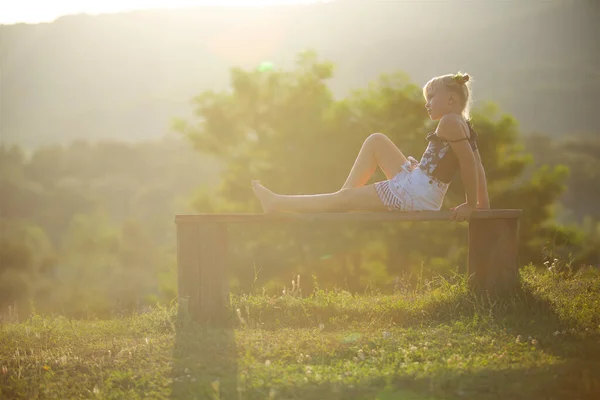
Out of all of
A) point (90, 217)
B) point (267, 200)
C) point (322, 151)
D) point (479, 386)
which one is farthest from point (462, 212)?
point (90, 217)

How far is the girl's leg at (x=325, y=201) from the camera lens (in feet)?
18.5

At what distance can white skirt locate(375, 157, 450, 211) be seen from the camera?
18.5 ft

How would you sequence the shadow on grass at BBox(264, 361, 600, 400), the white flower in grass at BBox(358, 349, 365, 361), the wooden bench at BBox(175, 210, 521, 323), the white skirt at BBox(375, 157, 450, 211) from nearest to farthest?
the shadow on grass at BBox(264, 361, 600, 400)
the white flower in grass at BBox(358, 349, 365, 361)
the wooden bench at BBox(175, 210, 521, 323)
the white skirt at BBox(375, 157, 450, 211)

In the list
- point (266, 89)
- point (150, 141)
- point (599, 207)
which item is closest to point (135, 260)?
point (150, 141)

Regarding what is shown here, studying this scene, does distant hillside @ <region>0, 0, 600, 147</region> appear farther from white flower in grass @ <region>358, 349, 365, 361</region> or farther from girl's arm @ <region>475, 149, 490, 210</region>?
white flower in grass @ <region>358, 349, 365, 361</region>

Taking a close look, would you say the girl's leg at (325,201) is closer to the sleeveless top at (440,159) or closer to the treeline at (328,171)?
the sleeveless top at (440,159)

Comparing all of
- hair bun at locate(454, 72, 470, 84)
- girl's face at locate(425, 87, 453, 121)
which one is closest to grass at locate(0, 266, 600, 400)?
girl's face at locate(425, 87, 453, 121)

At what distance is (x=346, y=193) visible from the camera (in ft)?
18.9

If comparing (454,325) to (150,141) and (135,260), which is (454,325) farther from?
(150,141)

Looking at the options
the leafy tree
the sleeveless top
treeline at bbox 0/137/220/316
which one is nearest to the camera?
the sleeveless top

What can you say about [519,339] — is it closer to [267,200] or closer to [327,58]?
[267,200]

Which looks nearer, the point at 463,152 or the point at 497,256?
the point at 463,152

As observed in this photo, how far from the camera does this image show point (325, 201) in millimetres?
5719

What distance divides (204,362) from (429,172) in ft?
9.22
